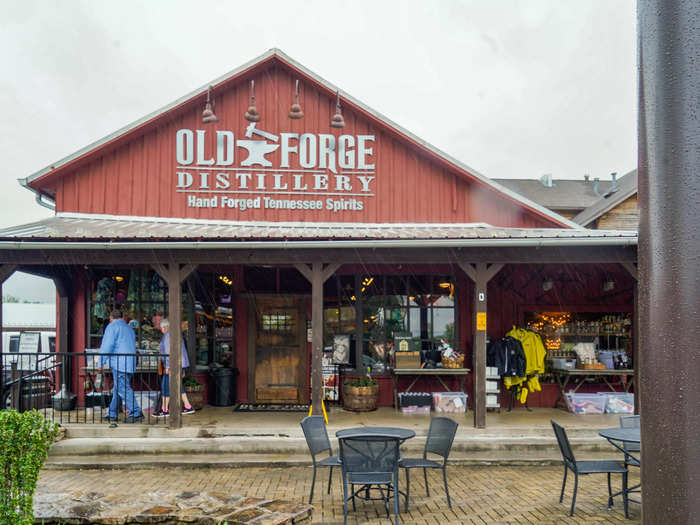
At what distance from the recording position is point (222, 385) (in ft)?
35.3

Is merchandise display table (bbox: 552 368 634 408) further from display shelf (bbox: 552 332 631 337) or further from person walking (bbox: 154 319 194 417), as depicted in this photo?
person walking (bbox: 154 319 194 417)

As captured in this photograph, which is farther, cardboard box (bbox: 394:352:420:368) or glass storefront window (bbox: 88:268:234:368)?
glass storefront window (bbox: 88:268:234:368)

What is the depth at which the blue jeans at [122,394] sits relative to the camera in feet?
29.8

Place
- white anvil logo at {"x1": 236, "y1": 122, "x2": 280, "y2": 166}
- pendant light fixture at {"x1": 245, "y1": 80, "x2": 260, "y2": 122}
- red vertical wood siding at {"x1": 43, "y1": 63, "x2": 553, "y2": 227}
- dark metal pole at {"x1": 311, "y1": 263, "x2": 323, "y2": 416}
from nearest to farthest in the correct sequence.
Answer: dark metal pole at {"x1": 311, "y1": 263, "x2": 323, "y2": 416} < pendant light fixture at {"x1": 245, "y1": 80, "x2": 260, "y2": 122} < red vertical wood siding at {"x1": 43, "y1": 63, "x2": 553, "y2": 227} < white anvil logo at {"x1": 236, "y1": 122, "x2": 280, "y2": 166}

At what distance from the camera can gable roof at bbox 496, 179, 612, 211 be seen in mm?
33219

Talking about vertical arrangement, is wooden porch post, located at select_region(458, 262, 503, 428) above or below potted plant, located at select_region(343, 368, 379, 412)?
above

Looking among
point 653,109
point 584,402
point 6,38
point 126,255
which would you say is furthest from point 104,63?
point 653,109

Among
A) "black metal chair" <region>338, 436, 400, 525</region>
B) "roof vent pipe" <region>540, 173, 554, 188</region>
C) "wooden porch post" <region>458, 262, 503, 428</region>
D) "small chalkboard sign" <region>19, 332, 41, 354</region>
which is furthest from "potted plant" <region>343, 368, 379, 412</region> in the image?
"roof vent pipe" <region>540, 173, 554, 188</region>

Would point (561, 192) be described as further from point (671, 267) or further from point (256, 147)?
point (671, 267)

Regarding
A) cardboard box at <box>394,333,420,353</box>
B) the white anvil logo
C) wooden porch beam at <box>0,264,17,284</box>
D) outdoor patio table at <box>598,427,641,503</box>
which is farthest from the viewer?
the white anvil logo

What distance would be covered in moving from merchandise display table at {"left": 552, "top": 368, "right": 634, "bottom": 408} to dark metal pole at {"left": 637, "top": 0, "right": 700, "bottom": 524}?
9950 millimetres

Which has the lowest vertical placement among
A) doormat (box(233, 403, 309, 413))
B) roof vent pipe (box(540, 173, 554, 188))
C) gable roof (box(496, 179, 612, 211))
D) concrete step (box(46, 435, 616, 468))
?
concrete step (box(46, 435, 616, 468))

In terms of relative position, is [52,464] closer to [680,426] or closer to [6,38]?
[680,426]

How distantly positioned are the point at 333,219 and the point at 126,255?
157 inches
